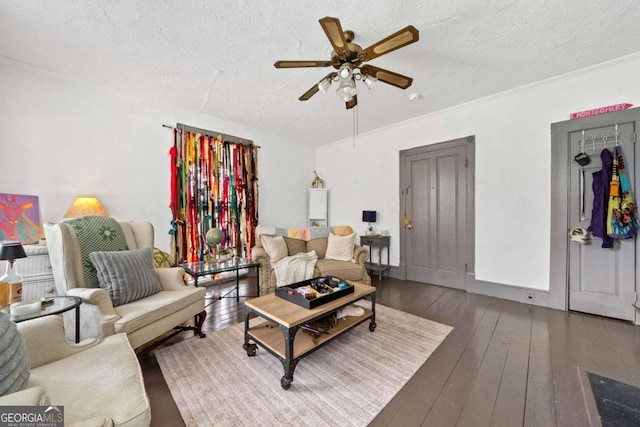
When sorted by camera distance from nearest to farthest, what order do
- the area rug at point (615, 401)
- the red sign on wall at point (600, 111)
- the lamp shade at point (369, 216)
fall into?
1. the area rug at point (615, 401)
2. the red sign on wall at point (600, 111)
3. the lamp shade at point (369, 216)

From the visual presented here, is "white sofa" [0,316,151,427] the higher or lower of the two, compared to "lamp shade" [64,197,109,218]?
lower

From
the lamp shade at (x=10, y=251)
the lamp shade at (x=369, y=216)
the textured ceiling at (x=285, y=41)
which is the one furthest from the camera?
the lamp shade at (x=369, y=216)

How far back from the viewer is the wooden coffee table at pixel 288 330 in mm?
1593

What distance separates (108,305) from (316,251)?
2.57m

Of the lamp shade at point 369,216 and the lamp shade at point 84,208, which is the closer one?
the lamp shade at point 84,208

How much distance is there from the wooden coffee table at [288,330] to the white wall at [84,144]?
240 cm

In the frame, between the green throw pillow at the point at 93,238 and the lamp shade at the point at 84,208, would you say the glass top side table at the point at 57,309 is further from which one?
the lamp shade at the point at 84,208

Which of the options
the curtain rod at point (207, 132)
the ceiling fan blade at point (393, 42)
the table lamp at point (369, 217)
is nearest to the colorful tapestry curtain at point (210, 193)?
the curtain rod at point (207, 132)

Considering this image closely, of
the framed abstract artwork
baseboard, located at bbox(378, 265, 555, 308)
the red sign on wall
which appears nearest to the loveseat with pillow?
baseboard, located at bbox(378, 265, 555, 308)

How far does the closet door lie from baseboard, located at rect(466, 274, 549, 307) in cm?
27

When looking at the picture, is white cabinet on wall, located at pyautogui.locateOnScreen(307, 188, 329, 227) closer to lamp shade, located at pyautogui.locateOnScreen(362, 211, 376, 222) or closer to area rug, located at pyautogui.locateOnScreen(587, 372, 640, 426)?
lamp shade, located at pyautogui.locateOnScreen(362, 211, 376, 222)

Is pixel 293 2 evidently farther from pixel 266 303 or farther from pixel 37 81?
pixel 37 81

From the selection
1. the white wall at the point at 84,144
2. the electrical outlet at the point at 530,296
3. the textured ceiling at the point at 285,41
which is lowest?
the electrical outlet at the point at 530,296

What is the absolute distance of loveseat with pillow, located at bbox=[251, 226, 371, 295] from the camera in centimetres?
328
